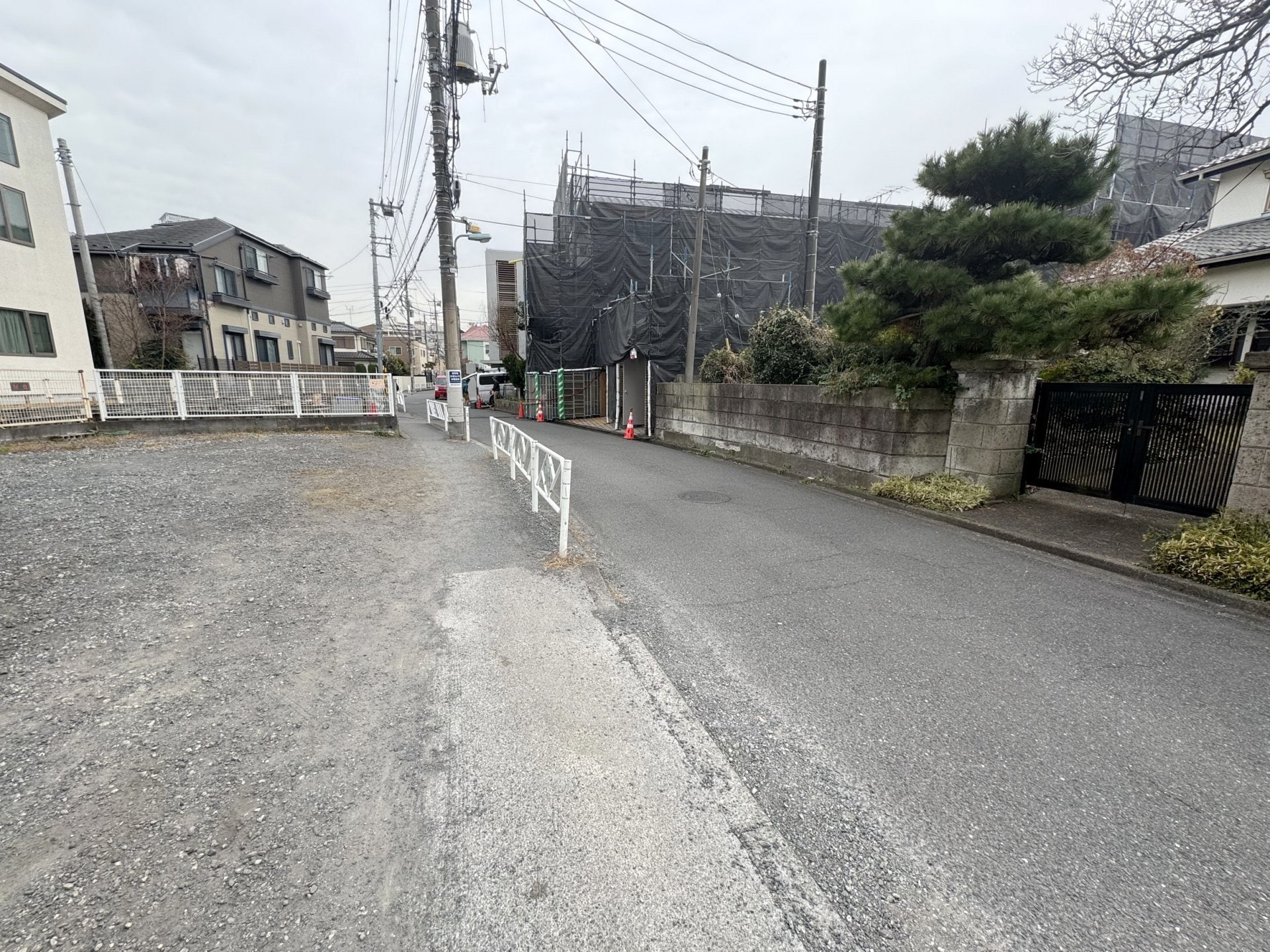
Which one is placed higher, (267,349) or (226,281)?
(226,281)

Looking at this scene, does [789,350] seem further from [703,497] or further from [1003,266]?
[703,497]

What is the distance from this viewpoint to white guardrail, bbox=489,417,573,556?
463cm

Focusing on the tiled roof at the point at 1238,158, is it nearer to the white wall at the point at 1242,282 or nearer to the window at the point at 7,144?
the white wall at the point at 1242,282

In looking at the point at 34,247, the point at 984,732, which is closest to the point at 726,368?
the point at 984,732

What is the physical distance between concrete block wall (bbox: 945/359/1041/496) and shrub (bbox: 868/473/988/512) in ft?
0.82

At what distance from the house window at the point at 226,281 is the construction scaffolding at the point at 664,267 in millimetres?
14493

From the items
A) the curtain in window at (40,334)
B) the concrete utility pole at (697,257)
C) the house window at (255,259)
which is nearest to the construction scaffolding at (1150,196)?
the concrete utility pole at (697,257)

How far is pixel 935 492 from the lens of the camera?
21.5 ft

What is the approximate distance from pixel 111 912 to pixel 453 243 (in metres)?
13.6

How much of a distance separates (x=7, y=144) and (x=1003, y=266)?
2190 cm

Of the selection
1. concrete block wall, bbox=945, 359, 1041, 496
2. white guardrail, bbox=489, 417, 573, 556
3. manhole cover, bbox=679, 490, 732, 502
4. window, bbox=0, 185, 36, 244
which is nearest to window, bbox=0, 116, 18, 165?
window, bbox=0, 185, 36, 244

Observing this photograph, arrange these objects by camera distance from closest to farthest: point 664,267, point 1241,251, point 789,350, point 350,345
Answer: point 789,350
point 1241,251
point 664,267
point 350,345

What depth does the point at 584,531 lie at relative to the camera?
18.8ft

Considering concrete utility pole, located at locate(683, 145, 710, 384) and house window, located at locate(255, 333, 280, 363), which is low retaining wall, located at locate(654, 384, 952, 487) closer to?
concrete utility pole, located at locate(683, 145, 710, 384)
